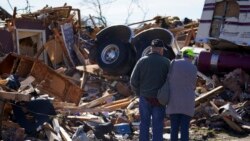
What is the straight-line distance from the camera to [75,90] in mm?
14719

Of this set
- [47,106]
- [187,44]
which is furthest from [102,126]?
[187,44]

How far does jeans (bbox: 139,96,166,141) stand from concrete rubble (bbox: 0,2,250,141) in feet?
4.44

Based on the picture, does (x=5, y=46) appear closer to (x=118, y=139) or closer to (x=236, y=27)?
(x=236, y=27)

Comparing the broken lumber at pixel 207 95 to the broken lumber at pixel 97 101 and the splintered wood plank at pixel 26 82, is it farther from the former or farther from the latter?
the splintered wood plank at pixel 26 82

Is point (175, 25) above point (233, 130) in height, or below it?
above

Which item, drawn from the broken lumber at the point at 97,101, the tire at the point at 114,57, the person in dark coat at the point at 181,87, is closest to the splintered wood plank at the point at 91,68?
the tire at the point at 114,57

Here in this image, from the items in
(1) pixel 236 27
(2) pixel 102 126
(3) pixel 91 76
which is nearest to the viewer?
(2) pixel 102 126

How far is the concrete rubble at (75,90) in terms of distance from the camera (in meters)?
10.9

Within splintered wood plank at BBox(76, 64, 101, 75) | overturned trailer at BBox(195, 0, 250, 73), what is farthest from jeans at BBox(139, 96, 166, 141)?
splintered wood plank at BBox(76, 64, 101, 75)

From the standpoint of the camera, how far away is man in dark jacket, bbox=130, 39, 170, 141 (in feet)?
30.8

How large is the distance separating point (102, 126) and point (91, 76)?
7101 millimetres

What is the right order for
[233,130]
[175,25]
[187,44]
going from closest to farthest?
[233,130], [187,44], [175,25]

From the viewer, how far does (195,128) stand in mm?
12586

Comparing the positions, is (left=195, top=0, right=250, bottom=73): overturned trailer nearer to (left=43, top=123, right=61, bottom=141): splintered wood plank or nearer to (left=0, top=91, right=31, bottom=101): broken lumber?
(left=43, top=123, right=61, bottom=141): splintered wood plank
